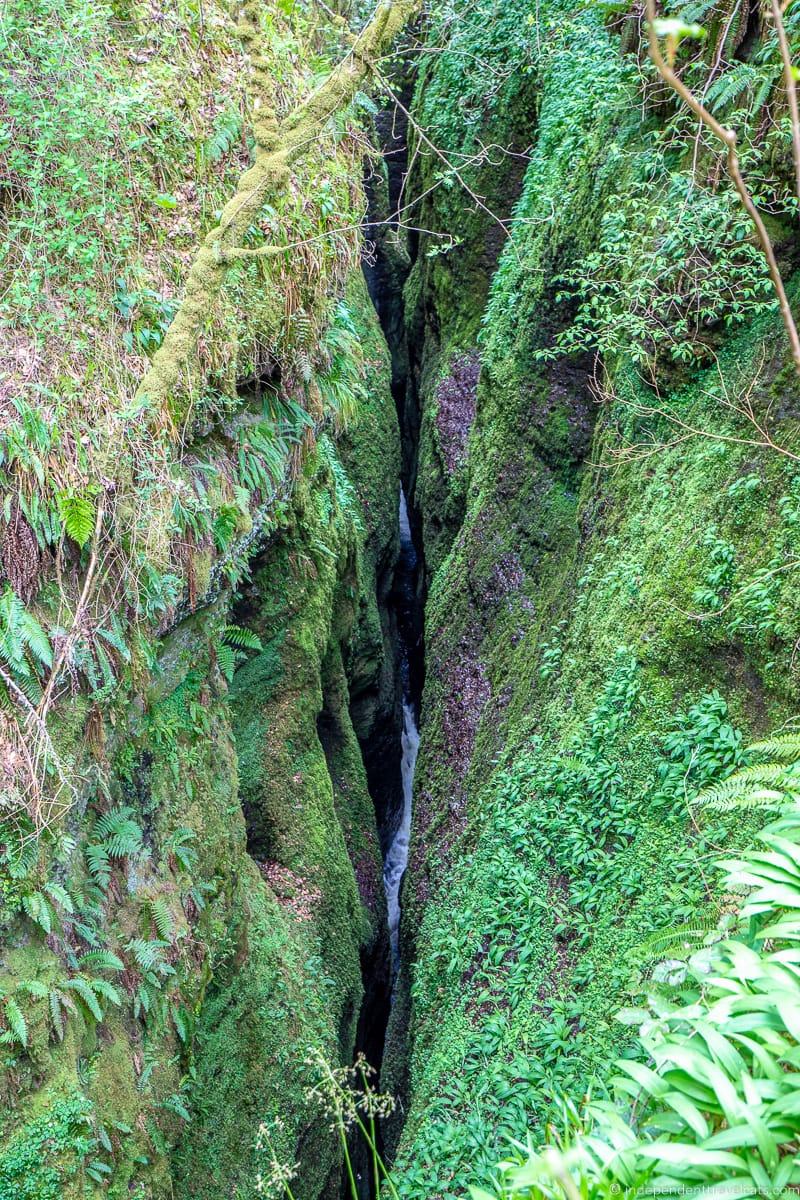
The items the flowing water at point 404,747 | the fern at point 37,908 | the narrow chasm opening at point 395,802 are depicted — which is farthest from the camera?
the flowing water at point 404,747

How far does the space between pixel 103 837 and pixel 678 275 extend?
21.9ft

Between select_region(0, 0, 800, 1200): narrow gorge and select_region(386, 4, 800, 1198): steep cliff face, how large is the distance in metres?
0.05

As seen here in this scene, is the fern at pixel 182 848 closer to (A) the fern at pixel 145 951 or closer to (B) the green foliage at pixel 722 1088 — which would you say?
(A) the fern at pixel 145 951

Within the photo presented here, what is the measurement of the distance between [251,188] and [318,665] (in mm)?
6079

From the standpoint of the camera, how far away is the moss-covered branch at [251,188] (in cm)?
521

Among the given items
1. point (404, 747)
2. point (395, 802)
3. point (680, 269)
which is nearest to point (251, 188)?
point (680, 269)

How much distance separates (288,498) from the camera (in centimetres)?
801

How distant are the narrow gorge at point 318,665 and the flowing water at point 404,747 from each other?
12.3 feet

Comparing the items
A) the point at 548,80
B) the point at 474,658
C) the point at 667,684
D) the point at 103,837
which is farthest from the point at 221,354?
the point at 548,80

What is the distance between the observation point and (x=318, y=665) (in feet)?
32.8

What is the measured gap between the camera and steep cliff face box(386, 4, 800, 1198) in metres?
5.50

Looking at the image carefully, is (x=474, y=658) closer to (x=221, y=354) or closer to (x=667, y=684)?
(x=667, y=684)

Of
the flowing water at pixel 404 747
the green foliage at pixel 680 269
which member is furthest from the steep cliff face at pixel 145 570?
the flowing water at pixel 404 747

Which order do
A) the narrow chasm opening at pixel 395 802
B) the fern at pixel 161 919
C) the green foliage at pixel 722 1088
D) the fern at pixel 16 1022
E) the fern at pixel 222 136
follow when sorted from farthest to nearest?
1. the narrow chasm opening at pixel 395 802
2. the fern at pixel 222 136
3. the fern at pixel 161 919
4. the fern at pixel 16 1022
5. the green foliage at pixel 722 1088
